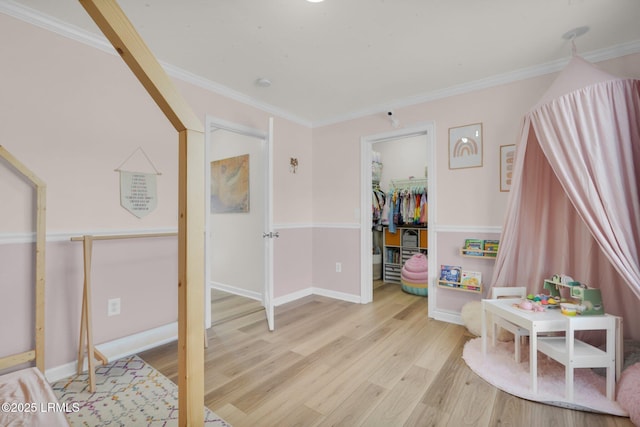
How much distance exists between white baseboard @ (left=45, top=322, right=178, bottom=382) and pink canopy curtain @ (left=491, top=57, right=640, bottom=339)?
2.83 meters

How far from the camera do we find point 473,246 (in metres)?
2.89

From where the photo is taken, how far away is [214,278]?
14.6ft

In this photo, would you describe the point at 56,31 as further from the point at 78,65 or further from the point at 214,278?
the point at 214,278

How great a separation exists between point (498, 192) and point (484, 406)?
1.84m

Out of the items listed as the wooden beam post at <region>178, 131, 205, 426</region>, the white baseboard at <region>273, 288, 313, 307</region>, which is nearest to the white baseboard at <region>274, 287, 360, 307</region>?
the white baseboard at <region>273, 288, 313, 307</region>

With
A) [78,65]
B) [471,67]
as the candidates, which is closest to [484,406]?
[471,67]

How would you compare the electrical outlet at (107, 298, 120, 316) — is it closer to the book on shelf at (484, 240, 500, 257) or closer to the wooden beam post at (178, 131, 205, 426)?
the wooden beam post at (178, 131, 205, 426)

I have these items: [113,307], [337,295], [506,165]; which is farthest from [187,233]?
[337,295]

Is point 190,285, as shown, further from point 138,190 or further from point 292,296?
point 292,296

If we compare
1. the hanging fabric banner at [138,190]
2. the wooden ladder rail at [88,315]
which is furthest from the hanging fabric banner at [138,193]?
the wooden ladder rail at [88,315]

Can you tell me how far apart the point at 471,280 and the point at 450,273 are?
0.68 ft

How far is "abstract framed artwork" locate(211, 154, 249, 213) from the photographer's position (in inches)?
157

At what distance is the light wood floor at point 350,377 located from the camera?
5.39 ft

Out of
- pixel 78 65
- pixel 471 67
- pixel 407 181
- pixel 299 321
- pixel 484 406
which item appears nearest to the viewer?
pixel 484 406
